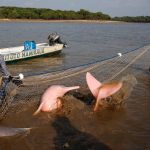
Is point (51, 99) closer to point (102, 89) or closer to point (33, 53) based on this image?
point (102, 89)

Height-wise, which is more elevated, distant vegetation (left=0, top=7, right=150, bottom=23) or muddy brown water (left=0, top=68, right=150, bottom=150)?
muddy brown water (left=0, top=68, right=150, bottom=150)

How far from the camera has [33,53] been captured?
20.1 m

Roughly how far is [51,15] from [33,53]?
83165 millimetres

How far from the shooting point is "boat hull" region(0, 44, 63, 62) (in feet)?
59.5

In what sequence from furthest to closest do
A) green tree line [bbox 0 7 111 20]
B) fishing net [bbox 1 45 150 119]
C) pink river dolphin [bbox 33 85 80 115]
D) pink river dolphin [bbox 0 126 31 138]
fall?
green tree line [bbox 0 7 111 20] → fishing net [bbox 1 45 150 119] → pink river dolphin [bbox 33 85 80 115] → pink river dolphin [bbox 0 126 31 138]

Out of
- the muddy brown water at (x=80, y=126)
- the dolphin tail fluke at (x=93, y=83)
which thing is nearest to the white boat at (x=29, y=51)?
the muddy brown water at (x=80, y=126)

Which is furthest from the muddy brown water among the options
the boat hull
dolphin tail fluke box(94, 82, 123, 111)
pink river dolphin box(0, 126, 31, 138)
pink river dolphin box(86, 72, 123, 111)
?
the boat hull

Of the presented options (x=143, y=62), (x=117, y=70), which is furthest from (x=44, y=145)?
(x=143, y=62)

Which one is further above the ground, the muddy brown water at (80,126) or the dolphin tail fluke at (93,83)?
the dolphin tail fluke at (93,83)

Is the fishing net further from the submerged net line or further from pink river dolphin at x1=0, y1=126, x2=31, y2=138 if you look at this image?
pink river dolphin at x1=0, y1=126, x2=31, y2=138

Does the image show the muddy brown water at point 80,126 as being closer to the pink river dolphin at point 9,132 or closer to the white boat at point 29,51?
the pink river dolphin at point 9,132

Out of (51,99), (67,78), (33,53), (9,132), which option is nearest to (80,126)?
(51,99)

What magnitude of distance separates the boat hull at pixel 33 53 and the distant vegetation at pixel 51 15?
70.9m

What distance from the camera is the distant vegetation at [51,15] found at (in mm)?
93438
